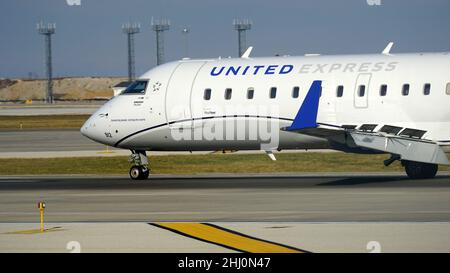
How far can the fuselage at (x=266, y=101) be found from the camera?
31.7m

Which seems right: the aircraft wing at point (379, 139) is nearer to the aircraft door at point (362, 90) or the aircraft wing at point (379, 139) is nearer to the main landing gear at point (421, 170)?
the aircraft door at point (362, 90)

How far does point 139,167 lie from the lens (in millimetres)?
36531

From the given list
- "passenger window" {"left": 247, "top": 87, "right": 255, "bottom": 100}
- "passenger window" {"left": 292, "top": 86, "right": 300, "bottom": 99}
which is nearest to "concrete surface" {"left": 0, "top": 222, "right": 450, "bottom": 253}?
"passenger window" {"left": 292, "top": 86, "right": 300, "bottom": 99}

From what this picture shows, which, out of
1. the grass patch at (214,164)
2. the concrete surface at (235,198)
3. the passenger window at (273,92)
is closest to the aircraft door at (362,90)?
the concrete surface at (235,198)

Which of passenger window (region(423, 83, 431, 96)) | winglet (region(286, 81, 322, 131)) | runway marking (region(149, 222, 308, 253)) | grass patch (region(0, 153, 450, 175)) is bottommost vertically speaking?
grass patch (region(0, 153, 450, 175))

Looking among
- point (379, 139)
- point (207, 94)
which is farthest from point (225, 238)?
point (207, 94)

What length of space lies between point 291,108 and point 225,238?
13606mm

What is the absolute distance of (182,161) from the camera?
44.2 meters

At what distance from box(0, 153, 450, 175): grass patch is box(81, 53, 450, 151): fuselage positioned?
563cm

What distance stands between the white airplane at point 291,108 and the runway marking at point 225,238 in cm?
985

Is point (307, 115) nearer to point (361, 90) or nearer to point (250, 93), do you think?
point (361, 90)

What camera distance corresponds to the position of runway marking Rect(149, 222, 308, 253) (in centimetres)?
1838

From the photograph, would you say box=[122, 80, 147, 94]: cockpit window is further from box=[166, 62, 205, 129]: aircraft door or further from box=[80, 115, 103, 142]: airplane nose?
box=[80, 115, 103, 142]: airplane nose
